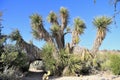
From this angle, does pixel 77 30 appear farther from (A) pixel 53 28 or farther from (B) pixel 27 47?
(B) pixel 27 47

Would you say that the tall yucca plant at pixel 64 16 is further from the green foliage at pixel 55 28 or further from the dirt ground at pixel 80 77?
the dirt ground at pixel 80 77

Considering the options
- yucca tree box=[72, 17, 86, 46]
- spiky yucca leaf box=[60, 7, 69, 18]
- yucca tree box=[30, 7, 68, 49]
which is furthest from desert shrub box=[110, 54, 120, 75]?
spiky yucca leaf box=[60, 7, 69, 18]

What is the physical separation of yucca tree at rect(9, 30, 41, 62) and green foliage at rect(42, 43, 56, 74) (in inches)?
42.7

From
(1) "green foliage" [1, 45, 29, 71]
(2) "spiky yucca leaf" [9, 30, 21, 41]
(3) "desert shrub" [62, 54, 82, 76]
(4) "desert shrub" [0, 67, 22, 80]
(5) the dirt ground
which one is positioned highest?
(2) "spiky yucca leaf" [9, 30, 21, 41]

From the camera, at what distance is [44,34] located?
20.2 m

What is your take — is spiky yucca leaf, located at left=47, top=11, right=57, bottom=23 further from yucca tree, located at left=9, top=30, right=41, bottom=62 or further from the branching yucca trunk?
the branching yucca trunk

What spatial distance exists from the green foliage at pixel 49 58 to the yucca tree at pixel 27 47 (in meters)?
1.08

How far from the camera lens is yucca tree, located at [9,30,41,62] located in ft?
63.9

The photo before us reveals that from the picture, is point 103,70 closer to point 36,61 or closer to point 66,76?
point 66,76

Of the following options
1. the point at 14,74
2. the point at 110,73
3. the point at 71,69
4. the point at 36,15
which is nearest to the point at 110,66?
the point at 110,73

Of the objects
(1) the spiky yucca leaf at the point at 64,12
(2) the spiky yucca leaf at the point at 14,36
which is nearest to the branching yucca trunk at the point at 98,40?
(1) the spiky yucca leaf at the point at 64,12

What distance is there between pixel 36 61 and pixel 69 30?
129 inches

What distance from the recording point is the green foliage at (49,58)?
19.2 m

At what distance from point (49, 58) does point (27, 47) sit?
187cm
